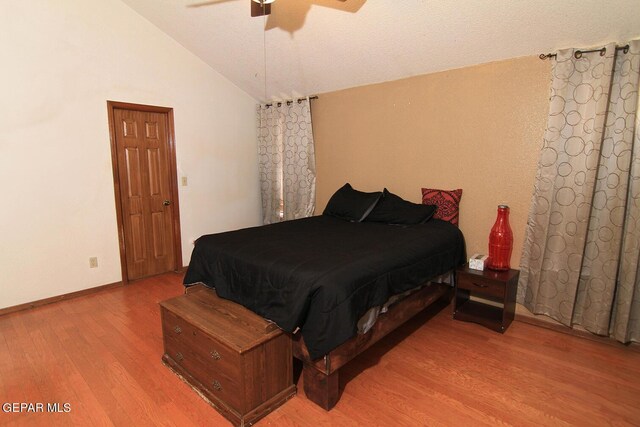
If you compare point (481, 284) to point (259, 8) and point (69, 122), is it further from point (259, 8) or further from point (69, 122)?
point (69, 122)

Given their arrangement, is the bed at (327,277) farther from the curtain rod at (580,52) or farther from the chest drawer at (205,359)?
the curtain rod at (580,52)

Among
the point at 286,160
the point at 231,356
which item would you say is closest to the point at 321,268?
the point at 231,356

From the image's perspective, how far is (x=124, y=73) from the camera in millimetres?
3510

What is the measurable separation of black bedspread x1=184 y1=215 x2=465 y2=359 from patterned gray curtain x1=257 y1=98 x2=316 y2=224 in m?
1.44

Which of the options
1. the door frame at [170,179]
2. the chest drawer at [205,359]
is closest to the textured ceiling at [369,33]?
Result: the door frame at [170,179]

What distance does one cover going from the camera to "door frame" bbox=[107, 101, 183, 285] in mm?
3496

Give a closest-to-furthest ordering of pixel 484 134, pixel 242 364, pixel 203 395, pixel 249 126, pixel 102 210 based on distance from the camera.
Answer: pixel 242 364
pixel 203 395
pixel 484 134
pixel 102 210
pixel 249 126

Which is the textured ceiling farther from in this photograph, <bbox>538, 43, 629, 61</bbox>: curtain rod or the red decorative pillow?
the red decorative pillow

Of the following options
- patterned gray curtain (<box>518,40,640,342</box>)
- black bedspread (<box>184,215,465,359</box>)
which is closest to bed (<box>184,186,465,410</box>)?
black bedspread (<box>184,215,465,359</box>)

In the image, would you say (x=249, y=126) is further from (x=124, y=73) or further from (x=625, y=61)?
(x=625, y=61)

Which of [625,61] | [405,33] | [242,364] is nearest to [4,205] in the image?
[242,364]

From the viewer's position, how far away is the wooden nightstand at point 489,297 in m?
2.66

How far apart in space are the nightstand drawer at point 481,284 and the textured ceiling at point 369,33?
181cm

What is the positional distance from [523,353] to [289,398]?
1.67 m
